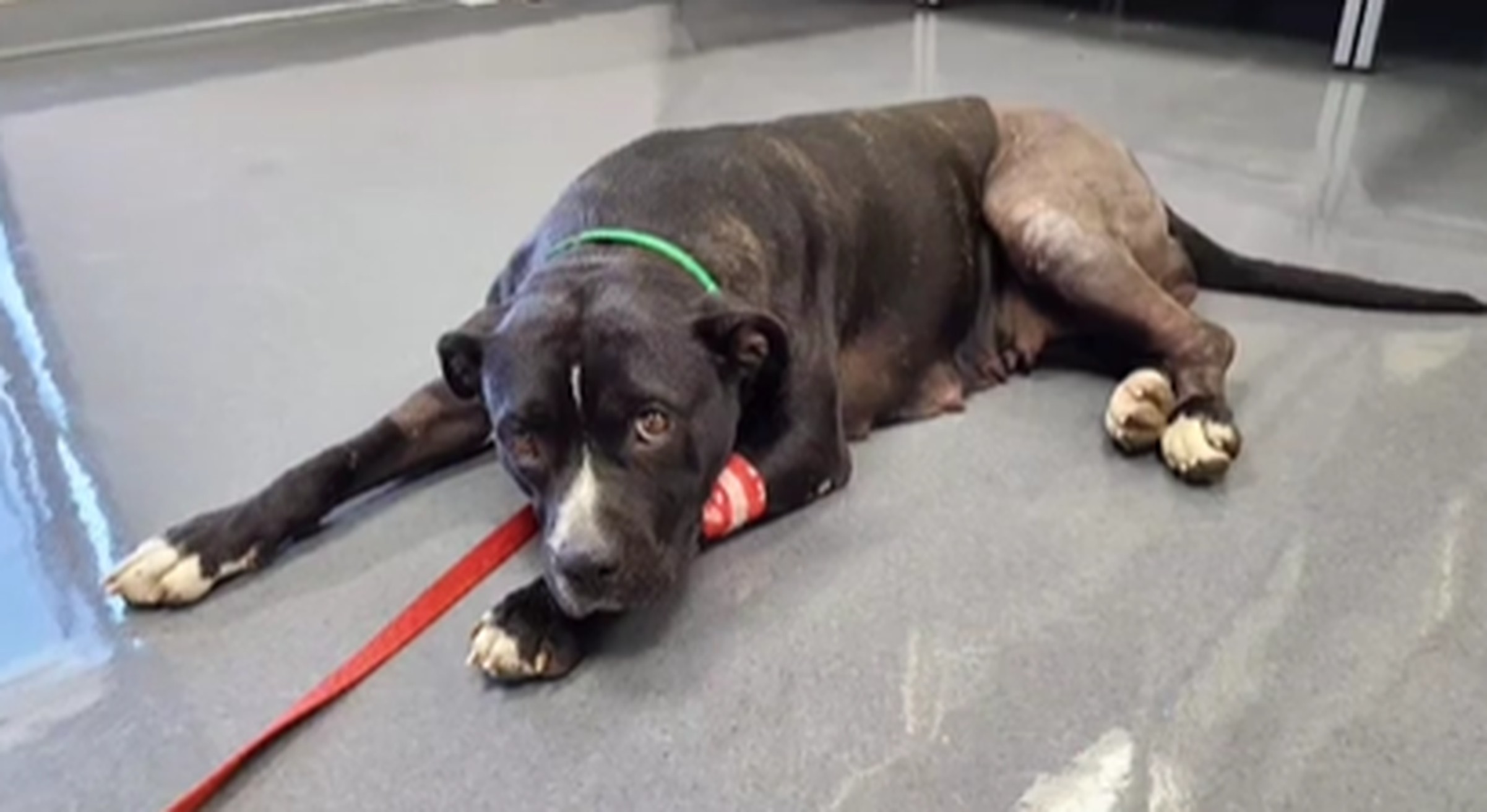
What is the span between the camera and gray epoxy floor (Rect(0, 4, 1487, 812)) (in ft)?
4.86

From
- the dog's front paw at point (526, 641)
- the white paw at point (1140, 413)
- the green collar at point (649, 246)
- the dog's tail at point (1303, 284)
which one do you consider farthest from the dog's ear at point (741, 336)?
the dog's tail at point (1303, 284)

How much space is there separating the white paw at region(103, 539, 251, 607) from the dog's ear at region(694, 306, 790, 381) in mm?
737

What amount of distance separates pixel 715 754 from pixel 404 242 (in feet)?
6.60

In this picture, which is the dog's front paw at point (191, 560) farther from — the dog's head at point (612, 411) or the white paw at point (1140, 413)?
the white paw at point (1140, 413)

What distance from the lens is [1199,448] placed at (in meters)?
2.04

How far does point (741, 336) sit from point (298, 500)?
690 millimetres

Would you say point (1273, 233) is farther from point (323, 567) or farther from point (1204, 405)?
point (323, 567)

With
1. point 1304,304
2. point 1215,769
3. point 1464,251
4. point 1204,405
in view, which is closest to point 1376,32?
point 1464,251

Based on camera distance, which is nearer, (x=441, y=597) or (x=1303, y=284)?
(x=441, y=597)

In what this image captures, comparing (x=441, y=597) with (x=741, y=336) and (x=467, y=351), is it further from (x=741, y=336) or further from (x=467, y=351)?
(x=741, y=336)

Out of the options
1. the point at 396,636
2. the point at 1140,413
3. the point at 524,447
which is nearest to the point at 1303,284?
the point at 1140,413

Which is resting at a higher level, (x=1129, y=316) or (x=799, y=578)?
(x=1129, y=316)

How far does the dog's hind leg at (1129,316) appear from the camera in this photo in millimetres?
2115

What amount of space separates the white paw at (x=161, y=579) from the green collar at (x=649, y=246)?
2.09ft
